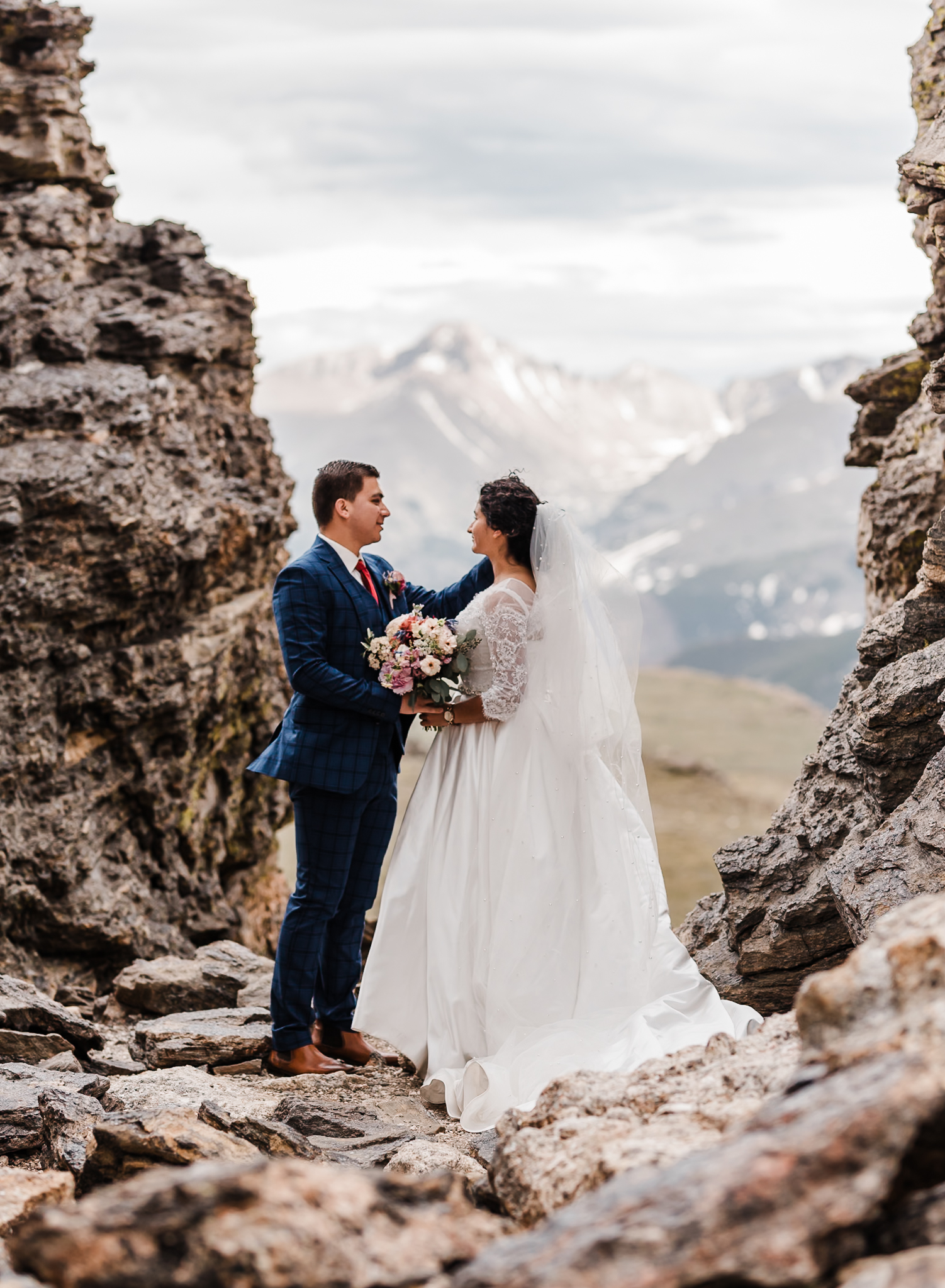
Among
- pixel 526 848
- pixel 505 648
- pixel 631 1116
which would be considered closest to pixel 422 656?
pixel 505 648

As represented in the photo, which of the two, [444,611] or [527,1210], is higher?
[444,611]

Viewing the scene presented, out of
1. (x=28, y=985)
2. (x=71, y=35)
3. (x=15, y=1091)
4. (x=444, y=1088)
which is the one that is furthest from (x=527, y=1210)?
(x=71, y=35)

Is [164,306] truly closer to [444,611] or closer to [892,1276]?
[444,611]

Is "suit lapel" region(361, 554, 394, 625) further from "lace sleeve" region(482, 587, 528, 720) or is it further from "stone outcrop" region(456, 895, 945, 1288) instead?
"stone outcrop" region(456, 895, 945, 1288)

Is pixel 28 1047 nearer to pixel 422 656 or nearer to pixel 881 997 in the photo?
pixel 422 656

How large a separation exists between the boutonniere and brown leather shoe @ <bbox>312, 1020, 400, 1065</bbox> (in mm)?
2973

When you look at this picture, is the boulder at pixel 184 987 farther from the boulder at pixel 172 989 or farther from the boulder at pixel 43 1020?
the boulder at pixel 43 1020

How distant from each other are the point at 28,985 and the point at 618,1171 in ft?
20.3

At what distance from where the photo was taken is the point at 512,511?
7.89 meters

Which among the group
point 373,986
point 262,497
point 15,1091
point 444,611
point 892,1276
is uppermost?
point 262,497

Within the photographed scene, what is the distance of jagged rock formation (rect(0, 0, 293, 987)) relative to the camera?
1098cm

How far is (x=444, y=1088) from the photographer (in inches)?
293

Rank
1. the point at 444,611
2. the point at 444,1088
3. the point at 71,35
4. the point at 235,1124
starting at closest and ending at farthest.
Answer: the point at 235,1124, the point at 444,1088, the point at 444,611, the point at 71,35

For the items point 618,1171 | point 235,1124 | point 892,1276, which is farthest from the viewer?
point 235,1124
